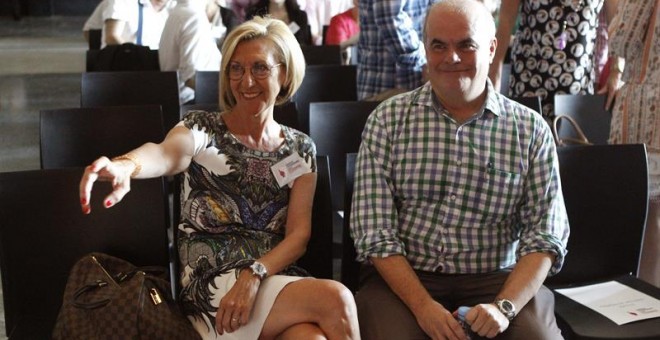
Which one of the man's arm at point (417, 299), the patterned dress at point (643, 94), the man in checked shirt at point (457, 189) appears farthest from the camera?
the patterned dress at point (643, 94)

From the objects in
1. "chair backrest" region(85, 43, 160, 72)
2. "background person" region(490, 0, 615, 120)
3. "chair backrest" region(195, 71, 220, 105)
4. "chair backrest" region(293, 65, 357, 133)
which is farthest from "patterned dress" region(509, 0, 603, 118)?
"chair backrest" region(85, 43, 160, 72)

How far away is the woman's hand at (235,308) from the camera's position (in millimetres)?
2264

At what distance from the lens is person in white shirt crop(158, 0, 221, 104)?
4.75 m

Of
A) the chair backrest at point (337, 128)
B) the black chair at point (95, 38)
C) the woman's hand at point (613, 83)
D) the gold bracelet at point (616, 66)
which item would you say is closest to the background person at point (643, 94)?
the woman's hand at point (613, 83)

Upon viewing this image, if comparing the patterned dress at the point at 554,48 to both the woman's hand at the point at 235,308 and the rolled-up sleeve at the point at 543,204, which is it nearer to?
the rolled-up sleeve at the point at 543,204

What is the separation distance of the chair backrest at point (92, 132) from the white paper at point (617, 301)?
1692 millimetres

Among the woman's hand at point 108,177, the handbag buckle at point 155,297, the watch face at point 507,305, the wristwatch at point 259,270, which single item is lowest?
the watch face at point 507,305

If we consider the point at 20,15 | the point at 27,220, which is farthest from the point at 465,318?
the point at 20,15

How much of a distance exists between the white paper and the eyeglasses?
116cm

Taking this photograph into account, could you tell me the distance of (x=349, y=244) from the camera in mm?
2654

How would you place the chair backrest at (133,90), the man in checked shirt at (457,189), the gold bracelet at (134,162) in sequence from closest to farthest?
the gold bracelet at (134,162)
the man in checked shirt at (457,189)
the chair backrest at (133,90)

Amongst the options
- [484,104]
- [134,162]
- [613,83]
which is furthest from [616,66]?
[134,162]

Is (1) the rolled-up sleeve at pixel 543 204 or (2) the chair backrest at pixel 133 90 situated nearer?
(1) the rolled-up sleeve at pixel 543 204

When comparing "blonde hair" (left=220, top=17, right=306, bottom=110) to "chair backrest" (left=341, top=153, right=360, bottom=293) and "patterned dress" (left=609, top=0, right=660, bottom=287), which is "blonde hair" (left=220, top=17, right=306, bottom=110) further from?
"patterned dress" (left=609, top=0, right=660, bottom=287)
